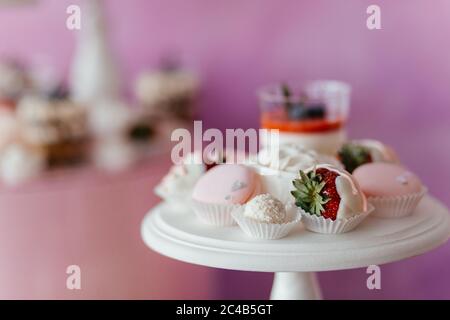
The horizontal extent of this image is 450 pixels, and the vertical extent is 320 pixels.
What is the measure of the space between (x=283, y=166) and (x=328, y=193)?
0.12m

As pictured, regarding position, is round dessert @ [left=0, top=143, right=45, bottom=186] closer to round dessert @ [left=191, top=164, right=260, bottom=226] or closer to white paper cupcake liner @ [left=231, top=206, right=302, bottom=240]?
round dessert @ [left=191, top=164, right=260, bottom=226]

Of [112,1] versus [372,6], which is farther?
[112,1]

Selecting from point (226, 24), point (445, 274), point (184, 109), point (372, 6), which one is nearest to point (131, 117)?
point (184, 109)

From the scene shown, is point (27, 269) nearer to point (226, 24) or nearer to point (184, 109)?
point (184, 109)

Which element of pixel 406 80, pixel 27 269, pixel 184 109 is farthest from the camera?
pixel 184 109

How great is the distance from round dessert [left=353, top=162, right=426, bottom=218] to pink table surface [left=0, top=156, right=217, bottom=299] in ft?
2.92

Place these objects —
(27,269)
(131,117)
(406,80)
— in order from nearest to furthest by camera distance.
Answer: (27,269) → (406,80) → (131,117)

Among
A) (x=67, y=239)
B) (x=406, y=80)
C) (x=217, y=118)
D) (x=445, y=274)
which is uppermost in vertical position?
(x=406, y=80)

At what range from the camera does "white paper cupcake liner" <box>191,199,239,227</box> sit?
3.84 feet

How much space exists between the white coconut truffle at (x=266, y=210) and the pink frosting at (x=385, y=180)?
0.18 m

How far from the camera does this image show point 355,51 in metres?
2.07

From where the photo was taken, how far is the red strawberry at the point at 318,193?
111 cm

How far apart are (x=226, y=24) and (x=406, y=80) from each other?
69 centimetres

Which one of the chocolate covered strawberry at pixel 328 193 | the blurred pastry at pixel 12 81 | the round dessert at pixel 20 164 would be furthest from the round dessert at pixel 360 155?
the blurred pastry at pixel 12 81
